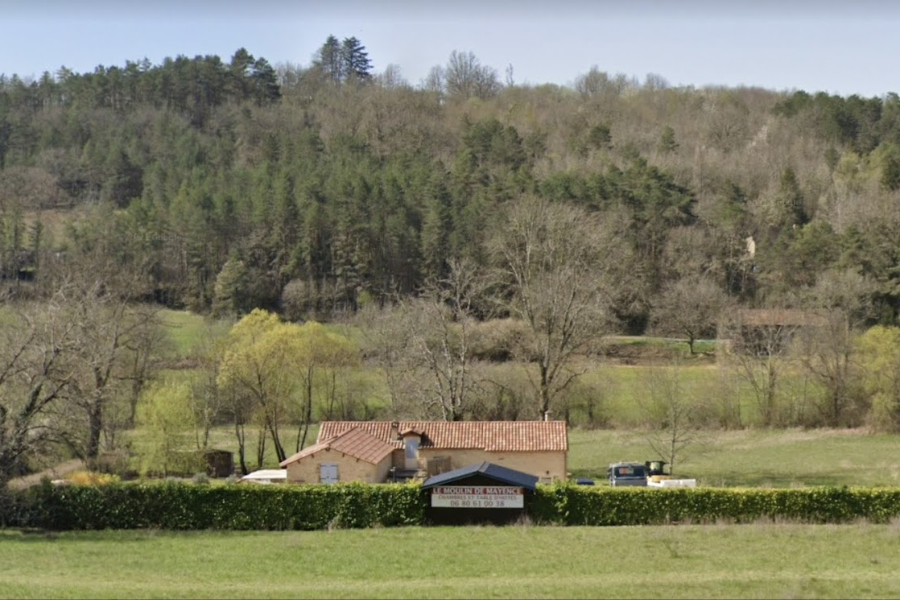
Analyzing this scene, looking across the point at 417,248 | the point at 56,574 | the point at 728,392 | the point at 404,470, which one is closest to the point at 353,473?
the point at 404,470

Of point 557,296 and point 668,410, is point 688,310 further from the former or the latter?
point 557,296

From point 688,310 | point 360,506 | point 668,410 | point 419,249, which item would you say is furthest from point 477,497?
point 419,249

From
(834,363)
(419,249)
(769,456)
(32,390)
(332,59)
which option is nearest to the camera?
(32,390)

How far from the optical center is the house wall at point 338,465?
100 feet

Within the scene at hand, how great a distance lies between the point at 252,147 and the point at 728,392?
6069 cm

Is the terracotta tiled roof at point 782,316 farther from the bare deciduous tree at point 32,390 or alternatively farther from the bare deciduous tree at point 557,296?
the bare deciduous tree at point 32,390

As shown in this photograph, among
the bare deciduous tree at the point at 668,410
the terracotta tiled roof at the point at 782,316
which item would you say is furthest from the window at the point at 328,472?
the terracotta tiled roof at the point at 782,316

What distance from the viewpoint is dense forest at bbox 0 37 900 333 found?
7062cm

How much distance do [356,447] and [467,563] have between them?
11.5 m

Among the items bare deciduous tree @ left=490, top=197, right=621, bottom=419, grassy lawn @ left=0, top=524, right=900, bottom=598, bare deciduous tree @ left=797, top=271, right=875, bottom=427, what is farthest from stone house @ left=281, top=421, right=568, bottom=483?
bare deciduous tree @ left=797, top=271, right=875, bottom=427

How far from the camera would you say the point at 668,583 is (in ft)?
58.6

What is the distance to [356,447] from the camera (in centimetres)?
3141

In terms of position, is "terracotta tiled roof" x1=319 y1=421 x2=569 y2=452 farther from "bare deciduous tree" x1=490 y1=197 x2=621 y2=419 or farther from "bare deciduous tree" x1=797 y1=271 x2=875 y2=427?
"bare deciduous tree" x1=797 y1=271 x2=875 y2=427

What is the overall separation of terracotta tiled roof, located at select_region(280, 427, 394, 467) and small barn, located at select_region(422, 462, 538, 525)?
5195 millimetres
